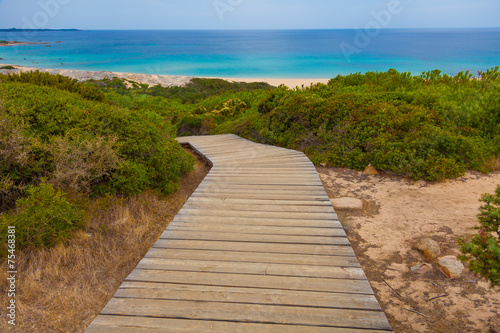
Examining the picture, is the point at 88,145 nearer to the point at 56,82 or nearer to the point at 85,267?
the point at 85,267

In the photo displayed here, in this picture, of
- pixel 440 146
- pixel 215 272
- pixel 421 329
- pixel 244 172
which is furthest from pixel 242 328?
pixel 440 146

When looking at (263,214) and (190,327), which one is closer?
(190,327)

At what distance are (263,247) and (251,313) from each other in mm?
956

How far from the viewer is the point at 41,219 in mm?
3566

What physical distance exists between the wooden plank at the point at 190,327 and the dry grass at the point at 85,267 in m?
0.70

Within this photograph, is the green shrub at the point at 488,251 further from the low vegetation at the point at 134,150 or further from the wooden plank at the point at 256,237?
the wooden plank at the point at 256,237

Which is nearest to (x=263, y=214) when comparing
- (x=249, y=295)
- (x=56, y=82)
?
(x=249, y=295)

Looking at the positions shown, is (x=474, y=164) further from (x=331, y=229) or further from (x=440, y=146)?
(x=331, y=229)

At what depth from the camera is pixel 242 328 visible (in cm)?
219

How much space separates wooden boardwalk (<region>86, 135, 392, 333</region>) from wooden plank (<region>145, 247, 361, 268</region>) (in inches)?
0.4

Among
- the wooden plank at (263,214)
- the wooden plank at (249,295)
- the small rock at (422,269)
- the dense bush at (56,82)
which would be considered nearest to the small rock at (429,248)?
the small rock at (422,269)

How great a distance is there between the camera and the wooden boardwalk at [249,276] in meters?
2.26

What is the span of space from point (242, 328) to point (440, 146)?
6.19 m

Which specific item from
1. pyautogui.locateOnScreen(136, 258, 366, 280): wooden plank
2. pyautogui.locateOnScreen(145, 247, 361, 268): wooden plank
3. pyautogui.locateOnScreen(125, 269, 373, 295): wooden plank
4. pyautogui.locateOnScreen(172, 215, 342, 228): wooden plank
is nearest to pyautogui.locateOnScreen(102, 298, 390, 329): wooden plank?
pyautogui.locateOnScreen(125, 269, 373, 295): wooden plank
